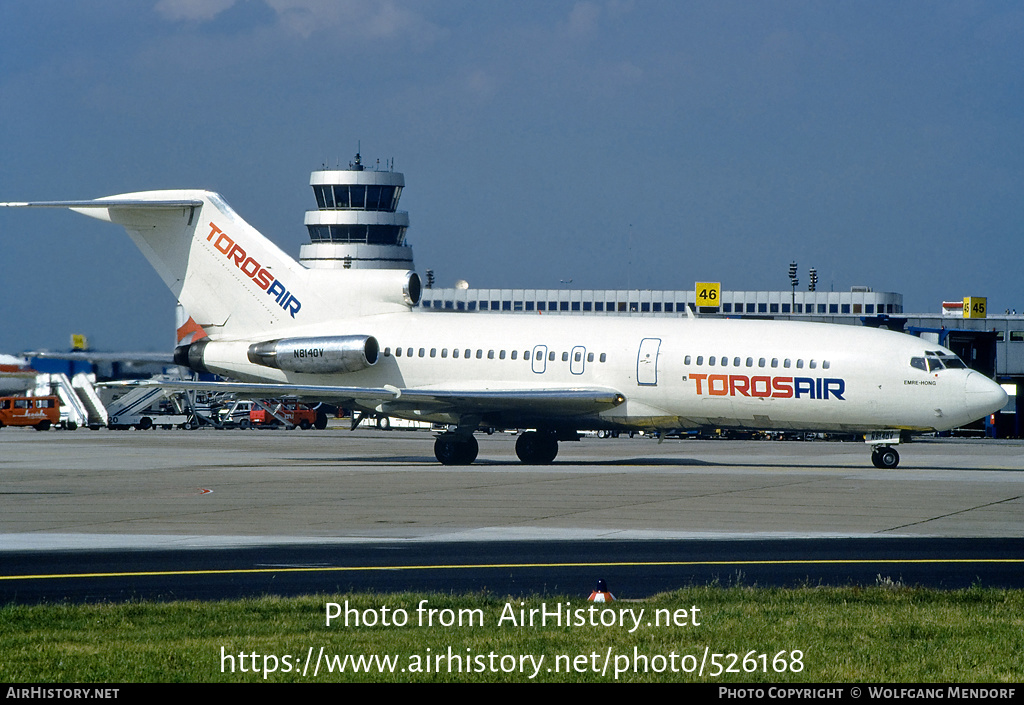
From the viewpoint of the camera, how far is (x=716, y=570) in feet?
49.3

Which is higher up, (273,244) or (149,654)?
(273,244)

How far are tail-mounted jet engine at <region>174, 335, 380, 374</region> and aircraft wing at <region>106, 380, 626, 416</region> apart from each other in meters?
1.13

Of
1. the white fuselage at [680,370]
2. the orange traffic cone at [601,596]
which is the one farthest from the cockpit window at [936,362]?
the orange traffic cone at [601,596]

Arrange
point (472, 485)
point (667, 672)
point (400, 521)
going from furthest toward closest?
point (472, 485) → point (400, 521) → point (667, 672)

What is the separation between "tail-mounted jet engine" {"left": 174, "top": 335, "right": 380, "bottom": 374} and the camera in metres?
37.0

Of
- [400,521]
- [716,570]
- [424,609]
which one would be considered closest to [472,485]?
[400,521]

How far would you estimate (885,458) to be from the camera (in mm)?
33469

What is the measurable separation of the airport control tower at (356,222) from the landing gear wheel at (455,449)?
3093 inches

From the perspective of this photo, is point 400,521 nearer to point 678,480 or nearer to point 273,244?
point 678,480

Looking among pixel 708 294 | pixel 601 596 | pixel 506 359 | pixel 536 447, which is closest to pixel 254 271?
pixel 506 359

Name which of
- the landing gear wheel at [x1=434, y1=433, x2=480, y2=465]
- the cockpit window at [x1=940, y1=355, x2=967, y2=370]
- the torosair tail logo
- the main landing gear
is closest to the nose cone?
the cockpit window at [x1=940, y1=355, x2=967, y2=370]

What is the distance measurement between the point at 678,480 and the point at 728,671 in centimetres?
2021

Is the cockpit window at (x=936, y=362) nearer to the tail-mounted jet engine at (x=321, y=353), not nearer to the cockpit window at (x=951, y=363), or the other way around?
the cockpit window at (x=951, y=363)

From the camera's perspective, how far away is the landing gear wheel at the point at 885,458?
33.4 meters
